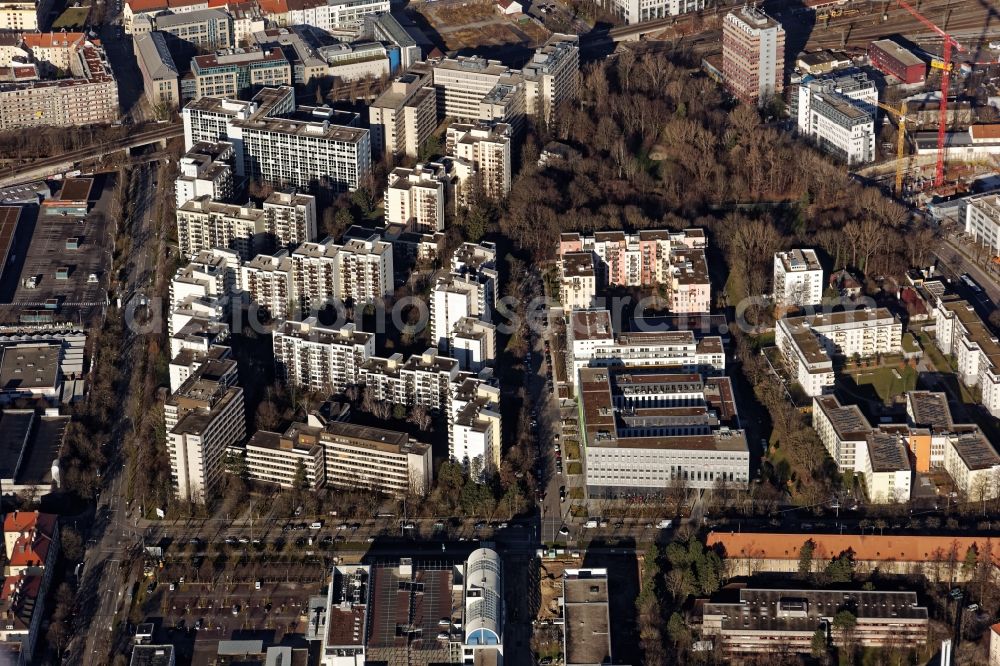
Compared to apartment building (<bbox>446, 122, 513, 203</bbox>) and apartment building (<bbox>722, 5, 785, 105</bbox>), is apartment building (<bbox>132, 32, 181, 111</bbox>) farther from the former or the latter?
apartment building (<bbox>722, 5, 785, 105</bbox>)

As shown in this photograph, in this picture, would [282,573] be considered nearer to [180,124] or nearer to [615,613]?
[615,613]

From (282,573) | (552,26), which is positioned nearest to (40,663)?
(282,573)

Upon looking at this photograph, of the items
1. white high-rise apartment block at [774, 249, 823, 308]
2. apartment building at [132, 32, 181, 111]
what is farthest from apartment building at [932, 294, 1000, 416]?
apartment building at [132, 32, 181, 111]

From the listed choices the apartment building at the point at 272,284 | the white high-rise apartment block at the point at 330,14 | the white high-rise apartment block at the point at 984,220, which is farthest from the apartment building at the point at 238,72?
the white high-rise apartment block at the point at 984,220

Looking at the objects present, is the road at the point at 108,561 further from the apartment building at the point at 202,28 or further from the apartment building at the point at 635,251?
the apartment building at the point at 202,28

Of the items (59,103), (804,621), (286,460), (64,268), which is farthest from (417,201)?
(804,621)
